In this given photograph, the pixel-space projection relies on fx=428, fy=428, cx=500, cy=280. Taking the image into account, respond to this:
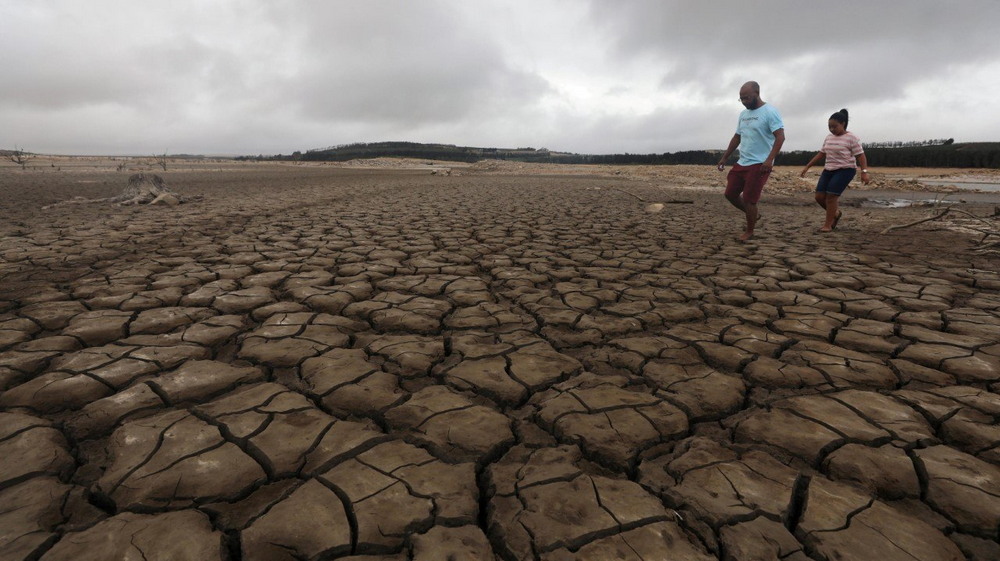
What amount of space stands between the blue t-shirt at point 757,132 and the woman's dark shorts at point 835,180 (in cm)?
117

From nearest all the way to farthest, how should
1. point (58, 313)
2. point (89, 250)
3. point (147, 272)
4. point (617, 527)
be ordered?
point (617, 527), point (58, 313), point (147, 272), point (89, 250)

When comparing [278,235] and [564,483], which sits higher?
[278,235]

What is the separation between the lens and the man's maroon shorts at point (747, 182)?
4.18 metres

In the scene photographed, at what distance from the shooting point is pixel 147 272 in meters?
2.96

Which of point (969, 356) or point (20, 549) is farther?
point (969, 356)

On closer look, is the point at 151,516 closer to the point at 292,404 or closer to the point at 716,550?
the point at 292,404

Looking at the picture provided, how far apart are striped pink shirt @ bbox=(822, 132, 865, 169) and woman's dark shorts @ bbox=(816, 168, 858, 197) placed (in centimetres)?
5

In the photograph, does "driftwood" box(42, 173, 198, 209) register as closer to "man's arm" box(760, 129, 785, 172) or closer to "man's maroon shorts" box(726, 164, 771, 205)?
"man's maroon shorts" box(726, 164, 771, 205)

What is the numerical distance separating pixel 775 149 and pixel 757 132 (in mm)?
237

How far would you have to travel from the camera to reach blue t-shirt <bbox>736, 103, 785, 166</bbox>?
13.1ft

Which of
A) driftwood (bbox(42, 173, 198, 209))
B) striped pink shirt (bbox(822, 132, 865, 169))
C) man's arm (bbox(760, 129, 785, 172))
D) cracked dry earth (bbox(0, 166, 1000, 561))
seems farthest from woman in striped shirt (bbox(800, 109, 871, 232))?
driftwood (bbox(42, 173, 198, 209))

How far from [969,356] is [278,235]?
5139 mm

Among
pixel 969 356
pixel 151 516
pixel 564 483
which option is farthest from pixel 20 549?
pixel 969 356

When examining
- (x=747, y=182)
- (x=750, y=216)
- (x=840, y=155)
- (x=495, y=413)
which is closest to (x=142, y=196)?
(x=495, y=413)
